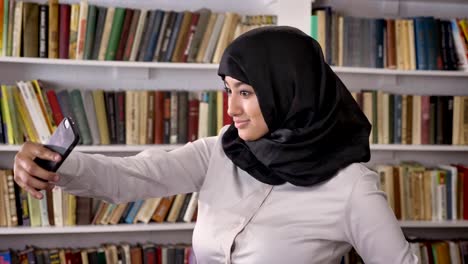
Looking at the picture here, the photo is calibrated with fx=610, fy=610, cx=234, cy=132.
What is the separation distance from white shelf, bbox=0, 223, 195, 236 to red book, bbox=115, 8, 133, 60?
2.53 feet

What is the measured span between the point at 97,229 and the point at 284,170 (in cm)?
157

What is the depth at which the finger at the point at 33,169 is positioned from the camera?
1.15m

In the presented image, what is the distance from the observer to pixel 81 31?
2.71 m

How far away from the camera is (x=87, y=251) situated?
280cm

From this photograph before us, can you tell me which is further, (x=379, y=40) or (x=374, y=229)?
(x=379, y=40)

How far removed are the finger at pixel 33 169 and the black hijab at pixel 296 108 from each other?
0.47 m

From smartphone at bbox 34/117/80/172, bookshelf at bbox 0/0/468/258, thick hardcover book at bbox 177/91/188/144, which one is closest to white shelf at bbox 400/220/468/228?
bookshelf at bbox 0/0/468/258

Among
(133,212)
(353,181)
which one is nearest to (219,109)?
(133,212)

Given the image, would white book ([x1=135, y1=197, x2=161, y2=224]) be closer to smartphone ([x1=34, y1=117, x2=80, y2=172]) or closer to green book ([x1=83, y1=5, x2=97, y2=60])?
green book ([x1=83, y1=5, x2=97, y2=60])

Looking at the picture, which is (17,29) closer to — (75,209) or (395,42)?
(75,209)

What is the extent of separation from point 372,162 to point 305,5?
36.4 inches

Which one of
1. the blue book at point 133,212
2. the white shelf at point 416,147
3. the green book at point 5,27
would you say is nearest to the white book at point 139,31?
the green book at point 5,27

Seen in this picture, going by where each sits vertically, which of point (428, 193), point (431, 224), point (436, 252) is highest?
point (428, 193)

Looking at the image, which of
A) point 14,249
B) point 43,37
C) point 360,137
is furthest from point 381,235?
point 14,249
